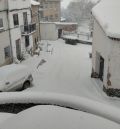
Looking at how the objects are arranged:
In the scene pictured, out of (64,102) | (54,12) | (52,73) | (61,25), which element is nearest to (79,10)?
(54,12)

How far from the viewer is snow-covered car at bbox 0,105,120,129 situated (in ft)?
13.5

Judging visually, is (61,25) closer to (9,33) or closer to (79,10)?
(9,33)

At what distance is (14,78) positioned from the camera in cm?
1488

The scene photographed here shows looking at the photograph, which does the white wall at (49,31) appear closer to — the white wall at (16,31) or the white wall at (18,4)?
the white wall at (18,4)

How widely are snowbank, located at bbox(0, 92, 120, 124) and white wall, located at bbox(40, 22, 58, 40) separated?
33041 mm

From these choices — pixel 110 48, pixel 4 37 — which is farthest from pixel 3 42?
pixel 110 48

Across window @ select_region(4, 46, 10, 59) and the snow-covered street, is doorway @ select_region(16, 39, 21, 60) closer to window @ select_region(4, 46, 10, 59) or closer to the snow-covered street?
the snow-covered street

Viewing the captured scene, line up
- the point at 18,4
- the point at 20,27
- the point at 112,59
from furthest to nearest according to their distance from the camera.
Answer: the point at 20,27 → the point at 18,4 → the point at 112,59

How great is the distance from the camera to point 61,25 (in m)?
41.5

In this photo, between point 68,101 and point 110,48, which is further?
point 110,48

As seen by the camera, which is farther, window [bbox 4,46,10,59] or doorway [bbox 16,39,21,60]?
doorway [bbox 16,39,21,60]

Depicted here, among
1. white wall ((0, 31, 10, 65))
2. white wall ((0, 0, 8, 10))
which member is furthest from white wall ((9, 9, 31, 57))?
white wall ((0, 0, 8, 10))

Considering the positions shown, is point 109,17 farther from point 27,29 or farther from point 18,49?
point 27,29

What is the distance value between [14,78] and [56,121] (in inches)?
430
